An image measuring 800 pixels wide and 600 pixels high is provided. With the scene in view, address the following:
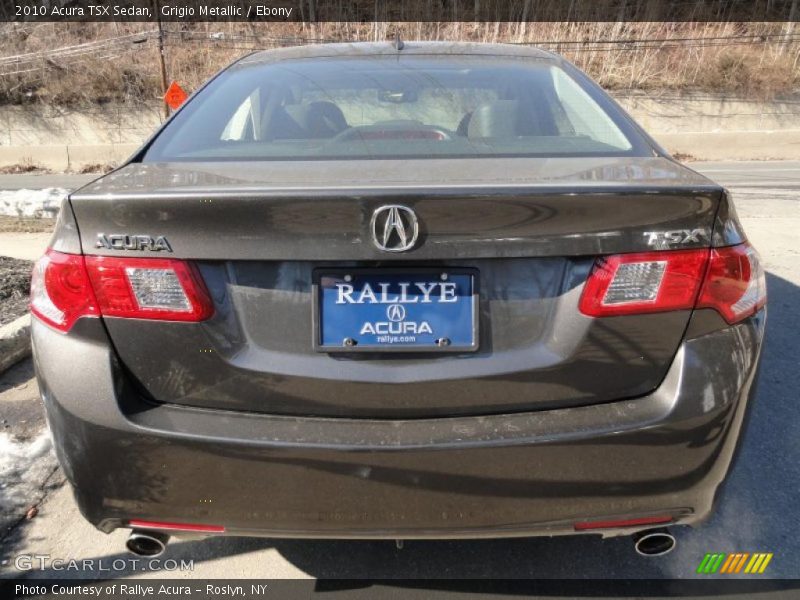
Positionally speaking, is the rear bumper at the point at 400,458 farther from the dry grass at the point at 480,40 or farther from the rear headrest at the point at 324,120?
the dry grass at the point at 480,40

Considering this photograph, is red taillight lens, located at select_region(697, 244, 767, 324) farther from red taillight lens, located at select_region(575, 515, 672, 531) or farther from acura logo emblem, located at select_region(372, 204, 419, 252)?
acura logo emblem, located at select_region(372, 204, 419, 252)

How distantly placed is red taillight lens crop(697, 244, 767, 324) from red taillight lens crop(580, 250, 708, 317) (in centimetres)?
5

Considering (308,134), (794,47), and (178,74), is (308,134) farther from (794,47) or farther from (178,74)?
(794,47)

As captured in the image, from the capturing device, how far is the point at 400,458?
1597mm

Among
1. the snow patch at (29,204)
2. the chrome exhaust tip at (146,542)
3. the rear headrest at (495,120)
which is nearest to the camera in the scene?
the chrome exhaust tip at (146,542)

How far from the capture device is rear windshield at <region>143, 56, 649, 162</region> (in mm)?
2152

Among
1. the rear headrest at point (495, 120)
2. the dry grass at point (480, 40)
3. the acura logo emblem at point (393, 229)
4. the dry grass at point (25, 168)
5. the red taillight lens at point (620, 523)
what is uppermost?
the rear headrest at point (495, 120)

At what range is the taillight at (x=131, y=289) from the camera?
1.61 metres

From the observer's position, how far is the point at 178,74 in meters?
24.3

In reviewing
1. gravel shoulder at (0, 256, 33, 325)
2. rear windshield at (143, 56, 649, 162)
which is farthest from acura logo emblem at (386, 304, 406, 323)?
gravel shoulder at (0, 256, 33, 325)

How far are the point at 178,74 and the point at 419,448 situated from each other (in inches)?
1018

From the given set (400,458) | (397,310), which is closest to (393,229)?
(397,310)

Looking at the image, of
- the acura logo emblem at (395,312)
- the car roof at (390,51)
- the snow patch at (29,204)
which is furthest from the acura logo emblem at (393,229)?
the snow patch at (29,204)

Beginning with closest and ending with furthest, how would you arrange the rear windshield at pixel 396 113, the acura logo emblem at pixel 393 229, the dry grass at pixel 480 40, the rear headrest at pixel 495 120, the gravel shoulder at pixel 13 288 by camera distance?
1. the acura logo emblem at pixel 393 229
2. the rear windshield at pixel 396 113
3. the rear headrest at pixel 495 120
4. the gravel shoulder at pixel 13 288
5. the dry grass at pixel 480 40
